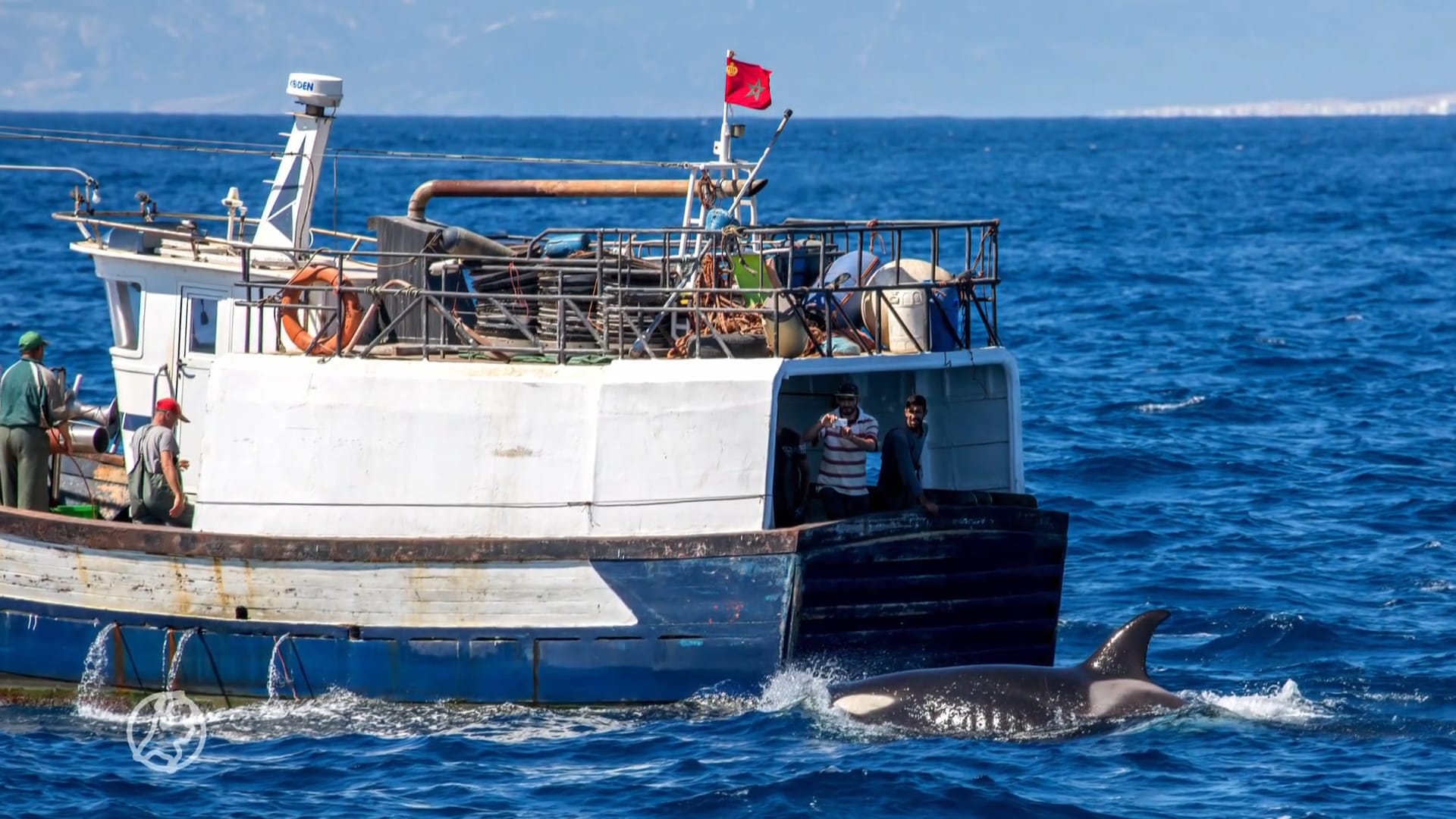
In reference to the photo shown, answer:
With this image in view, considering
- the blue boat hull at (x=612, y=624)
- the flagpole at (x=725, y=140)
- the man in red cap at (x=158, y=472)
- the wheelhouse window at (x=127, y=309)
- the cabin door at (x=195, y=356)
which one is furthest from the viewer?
the wheelhouse window at (x=127, y=309)

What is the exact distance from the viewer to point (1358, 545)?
22.2 meters

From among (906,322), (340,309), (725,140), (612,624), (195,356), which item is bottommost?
(612,624)

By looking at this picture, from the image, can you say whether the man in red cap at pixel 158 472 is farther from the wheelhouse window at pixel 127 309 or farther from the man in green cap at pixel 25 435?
the wheelhouse window at pixel 127 309

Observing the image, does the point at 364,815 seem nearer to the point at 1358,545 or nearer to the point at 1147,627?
the point at 1147,627

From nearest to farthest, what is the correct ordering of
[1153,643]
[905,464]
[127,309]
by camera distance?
[905,464], [1153,643], [127,309]

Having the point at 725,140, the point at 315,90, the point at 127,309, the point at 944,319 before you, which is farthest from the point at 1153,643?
the point at 127,309

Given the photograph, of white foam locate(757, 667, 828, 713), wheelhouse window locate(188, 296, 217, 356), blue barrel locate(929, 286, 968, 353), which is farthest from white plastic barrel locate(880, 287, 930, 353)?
wheelhouse window locate(188, 296, 217, 356)

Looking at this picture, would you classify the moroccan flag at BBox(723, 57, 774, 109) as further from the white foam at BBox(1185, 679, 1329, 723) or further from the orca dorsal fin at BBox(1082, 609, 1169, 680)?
the white foam at BBox(1185, 679, 1329, 723)

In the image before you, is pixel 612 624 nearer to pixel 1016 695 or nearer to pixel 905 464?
pixel 905 464

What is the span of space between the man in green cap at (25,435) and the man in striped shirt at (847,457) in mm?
7012

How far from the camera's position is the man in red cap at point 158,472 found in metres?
16.3

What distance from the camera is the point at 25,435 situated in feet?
55.4

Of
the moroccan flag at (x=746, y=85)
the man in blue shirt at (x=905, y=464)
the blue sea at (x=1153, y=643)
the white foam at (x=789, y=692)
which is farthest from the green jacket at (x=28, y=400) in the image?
the man in blue shirt at (x=905, y=464)

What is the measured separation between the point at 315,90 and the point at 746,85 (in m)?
4.63
